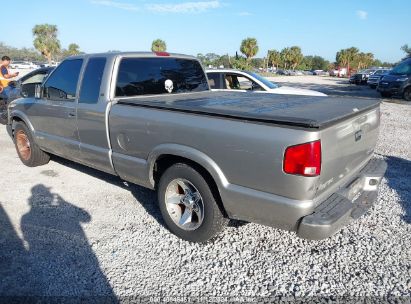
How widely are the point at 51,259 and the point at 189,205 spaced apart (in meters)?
1.39

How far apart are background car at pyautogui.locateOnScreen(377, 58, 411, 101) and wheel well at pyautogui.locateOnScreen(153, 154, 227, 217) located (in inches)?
622

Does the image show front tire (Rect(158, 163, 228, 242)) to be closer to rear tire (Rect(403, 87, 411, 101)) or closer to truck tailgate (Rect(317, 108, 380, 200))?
truck tailgate (Rect(317, 108, 380, 200))

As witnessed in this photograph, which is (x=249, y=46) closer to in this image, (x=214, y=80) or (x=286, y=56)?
(x=286, y=56)

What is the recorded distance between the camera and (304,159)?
102 inches

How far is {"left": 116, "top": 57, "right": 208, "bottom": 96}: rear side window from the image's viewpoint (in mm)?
4254

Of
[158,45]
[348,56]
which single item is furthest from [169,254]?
[348,56]

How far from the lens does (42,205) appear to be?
14.8 ft

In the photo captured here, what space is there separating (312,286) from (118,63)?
3178 mm

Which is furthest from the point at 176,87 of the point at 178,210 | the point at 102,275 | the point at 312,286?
the point at 312,286

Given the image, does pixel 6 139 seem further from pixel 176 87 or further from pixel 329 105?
pixel 329 105

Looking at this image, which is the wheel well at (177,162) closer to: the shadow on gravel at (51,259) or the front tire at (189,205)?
the front tire at (189,205)

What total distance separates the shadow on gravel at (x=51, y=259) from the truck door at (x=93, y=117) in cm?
70

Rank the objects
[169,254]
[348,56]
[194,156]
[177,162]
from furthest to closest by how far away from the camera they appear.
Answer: [348,56] → [177,162] → [169,254] → [194,156]

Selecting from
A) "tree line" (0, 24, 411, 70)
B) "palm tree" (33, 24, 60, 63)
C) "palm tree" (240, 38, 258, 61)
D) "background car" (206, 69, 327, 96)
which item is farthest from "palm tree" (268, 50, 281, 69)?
"background car" (206, 69, 327, 96)
